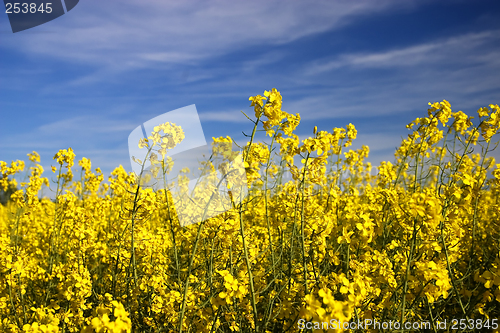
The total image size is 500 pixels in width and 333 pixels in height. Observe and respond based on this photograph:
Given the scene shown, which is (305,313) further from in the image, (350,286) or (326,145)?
(326,145)

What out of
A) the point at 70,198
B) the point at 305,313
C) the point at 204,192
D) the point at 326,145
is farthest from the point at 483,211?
the point at 70,198

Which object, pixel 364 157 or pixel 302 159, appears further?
pixel 364 157

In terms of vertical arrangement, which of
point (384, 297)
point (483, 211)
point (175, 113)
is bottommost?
point (384, 297)

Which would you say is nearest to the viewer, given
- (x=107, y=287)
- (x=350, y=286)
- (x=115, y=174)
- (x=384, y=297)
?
(x=350, y=286)

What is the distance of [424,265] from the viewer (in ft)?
7.89

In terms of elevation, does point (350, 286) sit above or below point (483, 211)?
below

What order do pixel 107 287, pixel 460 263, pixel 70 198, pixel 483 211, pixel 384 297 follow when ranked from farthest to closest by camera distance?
1. pixel 483 211
2. pixel 70 198
3. pixel 107 287
4. pixel 460 263
5. pixel 384 297

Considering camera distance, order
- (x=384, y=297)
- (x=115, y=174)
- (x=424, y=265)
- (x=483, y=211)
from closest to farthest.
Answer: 1. (x=424, y=265)
2. (x=384, y=297)
3. (x=483, y=211)
4. (x=115, y=174)

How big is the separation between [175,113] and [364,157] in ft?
19.9

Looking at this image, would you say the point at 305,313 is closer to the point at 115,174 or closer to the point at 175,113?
the point at 175,113

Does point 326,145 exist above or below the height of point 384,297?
above

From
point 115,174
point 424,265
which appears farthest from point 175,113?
point 115,174

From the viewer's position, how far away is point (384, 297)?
2.93 metres

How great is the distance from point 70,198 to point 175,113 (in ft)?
10.3
